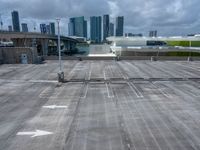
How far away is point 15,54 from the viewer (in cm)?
4450

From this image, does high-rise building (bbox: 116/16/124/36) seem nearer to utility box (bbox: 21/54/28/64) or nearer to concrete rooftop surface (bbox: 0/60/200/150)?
utility box (bbox: 21/54/28/64)

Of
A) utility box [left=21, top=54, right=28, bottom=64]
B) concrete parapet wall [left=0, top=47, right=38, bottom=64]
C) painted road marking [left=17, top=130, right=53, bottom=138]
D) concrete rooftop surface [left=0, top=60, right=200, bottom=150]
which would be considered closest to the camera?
concrete rooftop surface [left=0, top=60, right=200, bottom=150]

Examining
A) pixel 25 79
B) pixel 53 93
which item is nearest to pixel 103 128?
pixel 53 93

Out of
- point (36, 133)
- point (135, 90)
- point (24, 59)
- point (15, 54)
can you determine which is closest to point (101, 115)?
point (36, 133)

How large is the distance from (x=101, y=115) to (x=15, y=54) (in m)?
35.6

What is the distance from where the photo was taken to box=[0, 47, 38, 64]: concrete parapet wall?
4394 cm

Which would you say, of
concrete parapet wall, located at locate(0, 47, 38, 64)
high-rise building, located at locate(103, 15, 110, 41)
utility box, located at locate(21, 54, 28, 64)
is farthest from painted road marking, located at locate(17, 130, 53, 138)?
high-rise building, located at locate(103, 15, 110, 41)

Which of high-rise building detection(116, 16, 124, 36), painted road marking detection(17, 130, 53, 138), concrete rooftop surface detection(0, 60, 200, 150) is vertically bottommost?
painted road marking detection(17, 130, 53, 138)

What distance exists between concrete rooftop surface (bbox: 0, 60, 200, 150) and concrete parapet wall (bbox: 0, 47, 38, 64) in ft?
64.8

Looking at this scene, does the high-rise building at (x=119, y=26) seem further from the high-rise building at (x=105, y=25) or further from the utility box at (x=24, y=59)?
the utility box at (x=24, y=59)

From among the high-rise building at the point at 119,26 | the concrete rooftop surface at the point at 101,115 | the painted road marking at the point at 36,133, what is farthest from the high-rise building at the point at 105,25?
the painted road marking at the point at 36,133

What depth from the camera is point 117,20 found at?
6850 inches

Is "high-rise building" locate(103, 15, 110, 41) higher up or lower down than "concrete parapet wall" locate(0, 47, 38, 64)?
higher up

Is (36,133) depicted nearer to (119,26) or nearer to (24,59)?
(24,59)
